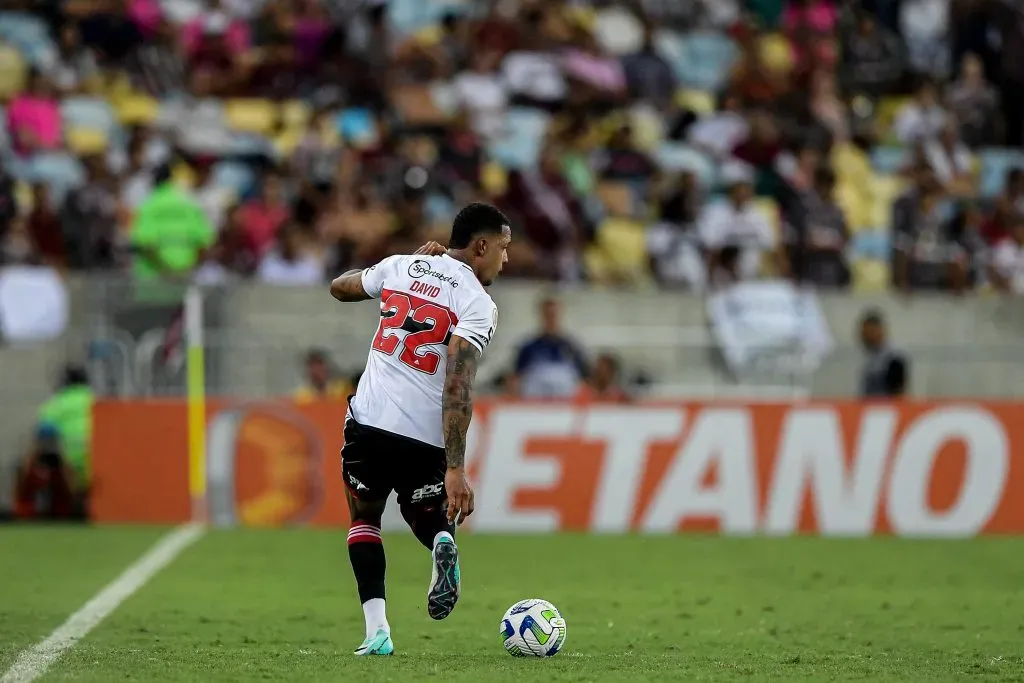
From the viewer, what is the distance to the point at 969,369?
1752cm

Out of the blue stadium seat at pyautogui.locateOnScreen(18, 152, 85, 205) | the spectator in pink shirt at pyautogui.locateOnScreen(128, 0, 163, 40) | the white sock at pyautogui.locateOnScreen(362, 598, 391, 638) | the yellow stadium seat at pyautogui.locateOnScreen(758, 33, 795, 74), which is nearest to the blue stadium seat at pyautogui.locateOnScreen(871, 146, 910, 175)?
the yellow stadium seat at pyautogui.locateOnScreen(758, 33, 795, 74)

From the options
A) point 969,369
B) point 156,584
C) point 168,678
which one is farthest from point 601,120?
point 168,678

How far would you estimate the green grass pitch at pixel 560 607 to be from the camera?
7406mm

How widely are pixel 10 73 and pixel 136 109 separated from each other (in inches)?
59.6

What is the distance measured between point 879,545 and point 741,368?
3.04m

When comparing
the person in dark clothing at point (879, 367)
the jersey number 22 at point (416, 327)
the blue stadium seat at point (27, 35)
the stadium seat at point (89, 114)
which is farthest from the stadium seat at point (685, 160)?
the jersey number 22 at point (416, 327)

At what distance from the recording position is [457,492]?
7387mm

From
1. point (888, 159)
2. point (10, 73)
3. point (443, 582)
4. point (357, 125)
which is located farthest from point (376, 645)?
point (888, 159)

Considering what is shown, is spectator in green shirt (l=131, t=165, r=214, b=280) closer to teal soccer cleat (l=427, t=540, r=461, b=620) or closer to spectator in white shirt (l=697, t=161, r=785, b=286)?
spectator in white shirt (l=697, t=161, r=785, b=286)

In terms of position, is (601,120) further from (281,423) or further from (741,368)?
(281,423)

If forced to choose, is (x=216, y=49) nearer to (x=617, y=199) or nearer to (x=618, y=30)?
(x=617, y=199)

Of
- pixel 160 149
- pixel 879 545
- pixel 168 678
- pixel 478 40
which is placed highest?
pixel 478 40

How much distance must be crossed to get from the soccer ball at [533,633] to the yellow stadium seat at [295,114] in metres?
13.1

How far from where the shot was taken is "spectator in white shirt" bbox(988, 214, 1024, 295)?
61.9 ft
